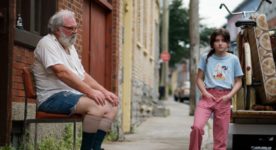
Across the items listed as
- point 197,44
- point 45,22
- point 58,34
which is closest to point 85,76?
point 58,34

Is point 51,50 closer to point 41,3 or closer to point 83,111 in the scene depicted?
point 83,111

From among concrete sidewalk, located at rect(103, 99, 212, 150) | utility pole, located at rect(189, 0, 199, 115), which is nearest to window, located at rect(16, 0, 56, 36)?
concrete sidewalk, located at rect(103, 99, 212, 150)

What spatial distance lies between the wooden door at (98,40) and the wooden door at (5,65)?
3.65 meters

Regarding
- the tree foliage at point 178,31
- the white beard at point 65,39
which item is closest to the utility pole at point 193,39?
the white beard at point 65,39

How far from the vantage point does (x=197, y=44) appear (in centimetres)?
2184

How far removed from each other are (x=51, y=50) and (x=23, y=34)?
44.2 inches

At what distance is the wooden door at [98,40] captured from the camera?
9.83 metres

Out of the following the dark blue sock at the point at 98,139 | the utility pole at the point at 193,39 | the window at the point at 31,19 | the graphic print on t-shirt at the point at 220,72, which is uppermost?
the utility pole at the point at 193,39

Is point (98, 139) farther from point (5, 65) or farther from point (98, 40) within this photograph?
point (98, 40)

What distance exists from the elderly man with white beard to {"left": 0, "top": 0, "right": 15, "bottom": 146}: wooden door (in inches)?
10.3

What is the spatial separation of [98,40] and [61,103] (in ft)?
17.2

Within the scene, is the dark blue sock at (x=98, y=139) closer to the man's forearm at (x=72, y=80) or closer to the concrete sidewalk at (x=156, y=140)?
the man's forearm at (x=72, y=80)

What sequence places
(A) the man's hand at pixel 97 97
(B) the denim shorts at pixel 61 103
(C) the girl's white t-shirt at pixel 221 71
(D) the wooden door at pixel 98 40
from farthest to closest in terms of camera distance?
1. (D) the wooden door at pixel 98 40
2. (C) the girl's white t-shirt at pixel 221 71
3. (B) the denim shorts at pixel 61 103
4. (A) the man's hand at pixel 97 97

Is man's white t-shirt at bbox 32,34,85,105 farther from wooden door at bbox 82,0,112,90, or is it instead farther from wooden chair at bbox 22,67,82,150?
wooden door at bbox 82,0,112,90
